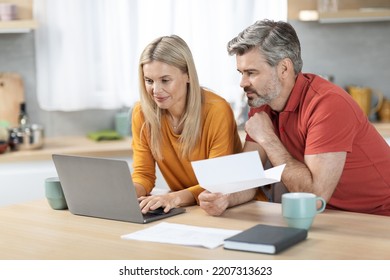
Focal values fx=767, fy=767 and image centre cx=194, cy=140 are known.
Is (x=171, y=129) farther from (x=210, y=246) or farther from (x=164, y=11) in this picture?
(x=164, y=11)

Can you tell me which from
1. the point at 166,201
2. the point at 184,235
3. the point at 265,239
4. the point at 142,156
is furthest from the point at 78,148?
the point at 265,239

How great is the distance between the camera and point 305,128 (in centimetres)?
274

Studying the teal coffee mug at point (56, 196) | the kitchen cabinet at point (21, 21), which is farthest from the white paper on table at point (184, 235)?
the kitchen cabinet at point (21, 21)

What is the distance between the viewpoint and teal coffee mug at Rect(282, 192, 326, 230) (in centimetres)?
220

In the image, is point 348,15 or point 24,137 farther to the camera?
point 348,15

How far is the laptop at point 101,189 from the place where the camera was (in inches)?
93.9

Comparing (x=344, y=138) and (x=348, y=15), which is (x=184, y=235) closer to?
(x=344, y=138)

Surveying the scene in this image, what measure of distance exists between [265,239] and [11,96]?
2.76 meters

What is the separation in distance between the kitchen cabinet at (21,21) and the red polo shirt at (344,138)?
193 cm

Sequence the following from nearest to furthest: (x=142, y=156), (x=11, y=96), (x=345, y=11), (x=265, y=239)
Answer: (x=265, y=239) → (x=142, y=156) → (x=11, y=96) → (x=345, y=11)

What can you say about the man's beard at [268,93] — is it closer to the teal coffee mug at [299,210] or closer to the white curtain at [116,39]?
the teal coffee mug at [299,210]

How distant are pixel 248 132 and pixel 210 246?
88cm
